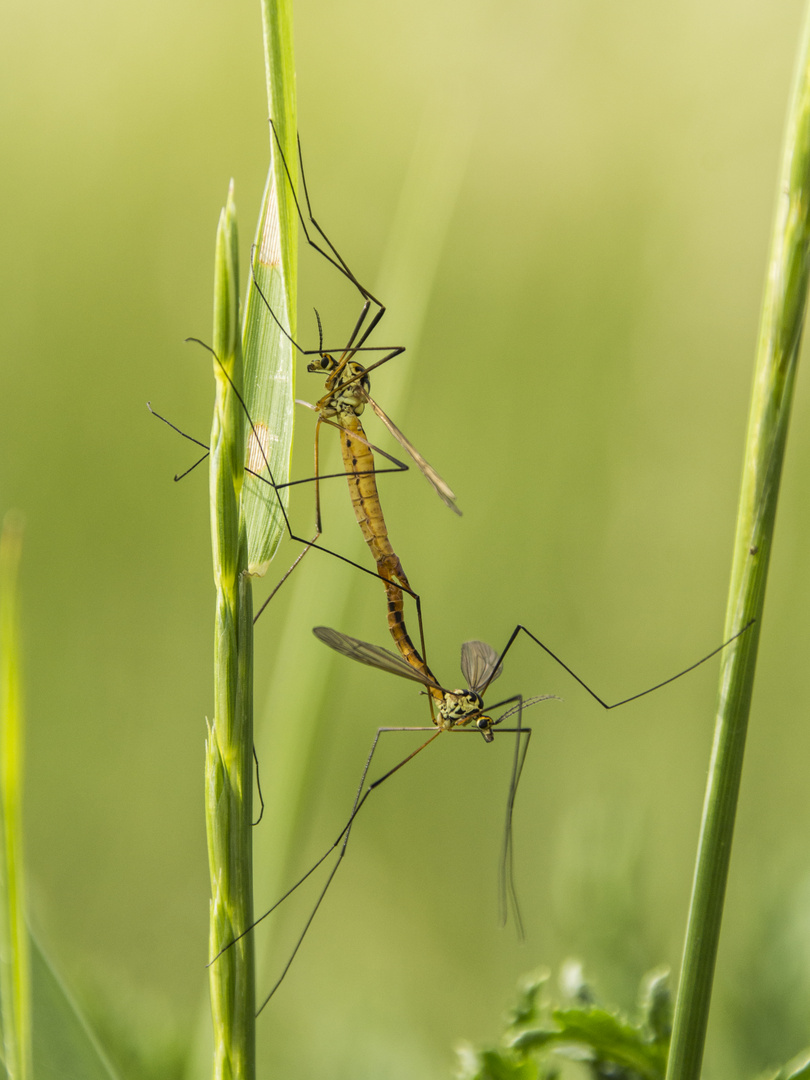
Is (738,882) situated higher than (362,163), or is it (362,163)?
(362,163)

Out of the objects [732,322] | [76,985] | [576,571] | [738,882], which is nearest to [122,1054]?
[76,985]

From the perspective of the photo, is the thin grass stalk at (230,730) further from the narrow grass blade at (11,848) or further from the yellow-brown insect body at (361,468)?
the yellow-brown insect body at (361,468)

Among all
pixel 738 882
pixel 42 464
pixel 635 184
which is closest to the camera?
pixel 738 882

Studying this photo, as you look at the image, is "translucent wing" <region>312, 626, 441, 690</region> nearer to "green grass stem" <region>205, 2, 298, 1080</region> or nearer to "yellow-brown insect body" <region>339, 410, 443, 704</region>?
"green grass stem" <region>205, 2, 298, 1080</region>

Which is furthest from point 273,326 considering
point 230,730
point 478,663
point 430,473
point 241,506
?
point 478,663

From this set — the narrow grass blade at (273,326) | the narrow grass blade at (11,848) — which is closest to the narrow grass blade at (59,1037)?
the narrow grass blade at (11,848)

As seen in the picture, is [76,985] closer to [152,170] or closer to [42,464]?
[42,464]

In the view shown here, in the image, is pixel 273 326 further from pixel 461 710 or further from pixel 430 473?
pixel 461 710
